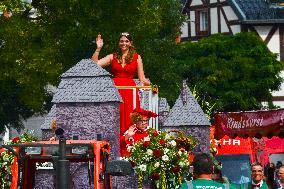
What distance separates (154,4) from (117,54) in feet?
88.2

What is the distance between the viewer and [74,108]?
1886 centimetres

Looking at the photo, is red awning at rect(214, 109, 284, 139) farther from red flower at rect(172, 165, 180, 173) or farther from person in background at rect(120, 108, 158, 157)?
red flower at rect(172, 165, 180, 173)

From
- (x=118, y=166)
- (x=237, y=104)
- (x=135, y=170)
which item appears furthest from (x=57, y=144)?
(x=237, y=104)

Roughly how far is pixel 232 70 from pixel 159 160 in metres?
42.1

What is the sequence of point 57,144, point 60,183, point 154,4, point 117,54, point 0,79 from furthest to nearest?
point 154,4 < point 0,79 < point 117,54 < point 57,144 < point 60,183

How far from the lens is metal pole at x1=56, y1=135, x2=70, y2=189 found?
42.3ft

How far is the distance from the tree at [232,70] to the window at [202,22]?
312 inches

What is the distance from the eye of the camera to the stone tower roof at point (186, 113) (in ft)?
70.9

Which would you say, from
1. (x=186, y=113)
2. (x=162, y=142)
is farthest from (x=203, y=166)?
(x=186, y=113)

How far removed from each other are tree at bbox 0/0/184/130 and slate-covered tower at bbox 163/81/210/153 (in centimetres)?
1143

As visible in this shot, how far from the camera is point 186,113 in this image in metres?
21.8

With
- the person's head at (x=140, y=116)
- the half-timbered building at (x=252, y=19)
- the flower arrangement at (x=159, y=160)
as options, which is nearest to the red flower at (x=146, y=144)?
the flower arrangement at (x=159, y=160)

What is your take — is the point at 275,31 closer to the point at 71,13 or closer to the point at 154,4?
the point at 154,4

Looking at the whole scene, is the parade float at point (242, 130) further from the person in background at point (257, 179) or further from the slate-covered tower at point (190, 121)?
the person in background at point (257, 179)
